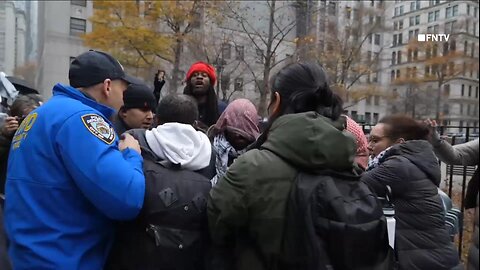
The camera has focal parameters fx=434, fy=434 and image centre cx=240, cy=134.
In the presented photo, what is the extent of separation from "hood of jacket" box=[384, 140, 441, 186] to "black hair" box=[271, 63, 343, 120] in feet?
3.92

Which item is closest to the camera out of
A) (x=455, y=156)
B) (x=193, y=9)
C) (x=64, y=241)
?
(x=64, y=241)

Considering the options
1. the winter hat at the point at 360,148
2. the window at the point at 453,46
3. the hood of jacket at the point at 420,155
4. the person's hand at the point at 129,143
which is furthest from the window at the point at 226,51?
the person's hand at the point at 129,143

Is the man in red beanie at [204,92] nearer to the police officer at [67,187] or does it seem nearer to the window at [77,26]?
the police officer at [67,187]

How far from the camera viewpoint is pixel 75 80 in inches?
82.7

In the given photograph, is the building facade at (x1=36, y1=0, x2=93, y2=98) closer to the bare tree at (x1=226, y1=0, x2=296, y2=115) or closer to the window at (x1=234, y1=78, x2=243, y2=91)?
the window at (x1=234, y1=78, x2=243, y2=91)

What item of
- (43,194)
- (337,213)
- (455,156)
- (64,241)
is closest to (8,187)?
(43,194)

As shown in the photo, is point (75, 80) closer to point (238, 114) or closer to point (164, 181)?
point (164, 181)

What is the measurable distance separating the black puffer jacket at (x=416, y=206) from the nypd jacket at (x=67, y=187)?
1.78 meters

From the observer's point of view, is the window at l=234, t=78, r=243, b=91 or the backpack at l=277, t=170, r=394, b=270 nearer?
the backpack at l=277, t=170, r=394, b=270

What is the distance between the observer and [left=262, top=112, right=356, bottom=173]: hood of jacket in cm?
180

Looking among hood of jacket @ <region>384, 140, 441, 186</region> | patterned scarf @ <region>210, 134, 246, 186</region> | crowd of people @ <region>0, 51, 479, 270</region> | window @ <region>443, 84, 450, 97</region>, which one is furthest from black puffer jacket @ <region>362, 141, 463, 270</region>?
window @ <region>443, 84, 450, 97</region>

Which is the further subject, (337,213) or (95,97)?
(95,97)

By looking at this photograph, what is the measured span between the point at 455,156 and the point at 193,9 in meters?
14.4

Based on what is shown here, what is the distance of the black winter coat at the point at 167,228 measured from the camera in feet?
6.40
